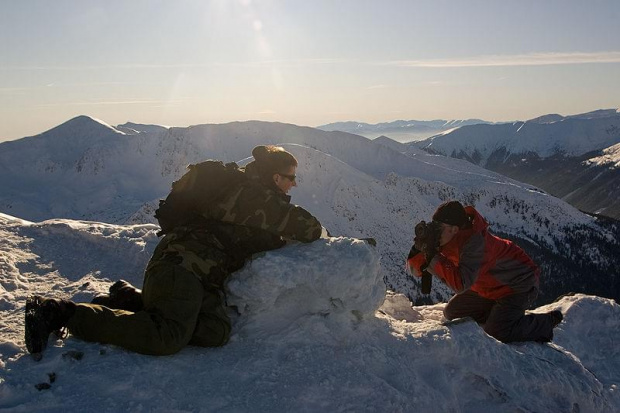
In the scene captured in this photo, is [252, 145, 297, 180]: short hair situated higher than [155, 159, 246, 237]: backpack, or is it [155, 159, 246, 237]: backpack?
[252, 145, 297, 180]: short hair

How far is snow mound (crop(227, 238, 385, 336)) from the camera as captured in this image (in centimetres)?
534

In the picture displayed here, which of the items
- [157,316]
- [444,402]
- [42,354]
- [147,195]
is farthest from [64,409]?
[147,195]

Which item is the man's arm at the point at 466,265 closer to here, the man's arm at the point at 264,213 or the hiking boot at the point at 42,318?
the man's arm at the point at 264,213

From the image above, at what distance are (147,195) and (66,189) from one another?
25258 mm

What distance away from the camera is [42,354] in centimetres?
428

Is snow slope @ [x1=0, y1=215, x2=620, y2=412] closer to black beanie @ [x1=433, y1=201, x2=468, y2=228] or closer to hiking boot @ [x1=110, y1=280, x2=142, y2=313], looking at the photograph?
hiking boot @ [x1=110, y1=280, x2=142, y2=313]

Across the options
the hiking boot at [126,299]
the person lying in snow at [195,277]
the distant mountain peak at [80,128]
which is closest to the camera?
the person lying in snow at [195,277]

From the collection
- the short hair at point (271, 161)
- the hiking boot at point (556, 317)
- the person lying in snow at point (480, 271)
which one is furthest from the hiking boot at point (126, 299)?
the hiking boot at point (556, 317)

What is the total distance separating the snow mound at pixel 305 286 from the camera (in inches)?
210

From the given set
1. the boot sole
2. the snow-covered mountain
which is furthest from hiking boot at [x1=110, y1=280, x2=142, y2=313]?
the snow-covered mountain

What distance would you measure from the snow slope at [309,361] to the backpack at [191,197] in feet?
3.05

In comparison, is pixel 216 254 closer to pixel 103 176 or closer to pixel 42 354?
pixel 42 354

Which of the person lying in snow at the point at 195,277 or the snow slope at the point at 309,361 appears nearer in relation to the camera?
the snow slope at the point at 309,361

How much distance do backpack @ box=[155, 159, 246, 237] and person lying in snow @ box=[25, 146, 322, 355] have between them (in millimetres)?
89
